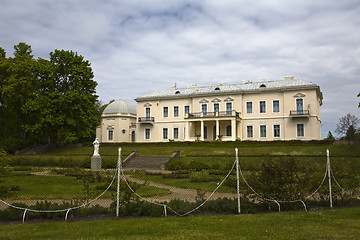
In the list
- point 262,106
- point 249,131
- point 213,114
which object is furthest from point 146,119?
point 262,106

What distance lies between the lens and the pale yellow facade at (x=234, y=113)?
39.5 metres

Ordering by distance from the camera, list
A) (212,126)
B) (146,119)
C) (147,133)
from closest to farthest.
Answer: (212,126) < (146,119) < (147,133)

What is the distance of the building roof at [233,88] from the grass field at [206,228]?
34770 mm

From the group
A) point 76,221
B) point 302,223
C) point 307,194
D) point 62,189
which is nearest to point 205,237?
point 302,223

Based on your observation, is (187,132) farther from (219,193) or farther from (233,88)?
(219,193)

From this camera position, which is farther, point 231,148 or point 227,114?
point 227,114

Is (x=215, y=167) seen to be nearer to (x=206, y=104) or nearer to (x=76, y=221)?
(x=76, y=221)

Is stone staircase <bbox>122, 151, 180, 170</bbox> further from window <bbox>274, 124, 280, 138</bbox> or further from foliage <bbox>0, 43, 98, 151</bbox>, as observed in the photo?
window <bbox>274, 124, 280, 138</bbox>

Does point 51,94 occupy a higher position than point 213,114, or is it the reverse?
point 51,94

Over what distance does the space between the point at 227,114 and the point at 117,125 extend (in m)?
19.0

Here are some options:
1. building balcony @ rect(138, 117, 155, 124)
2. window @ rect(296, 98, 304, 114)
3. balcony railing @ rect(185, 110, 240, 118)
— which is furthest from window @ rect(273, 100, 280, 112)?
building balcony @ rect(138, 117, 155, 124)

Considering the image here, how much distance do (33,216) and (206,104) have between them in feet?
124

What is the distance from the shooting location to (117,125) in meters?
51.1

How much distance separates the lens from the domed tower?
5116cm
